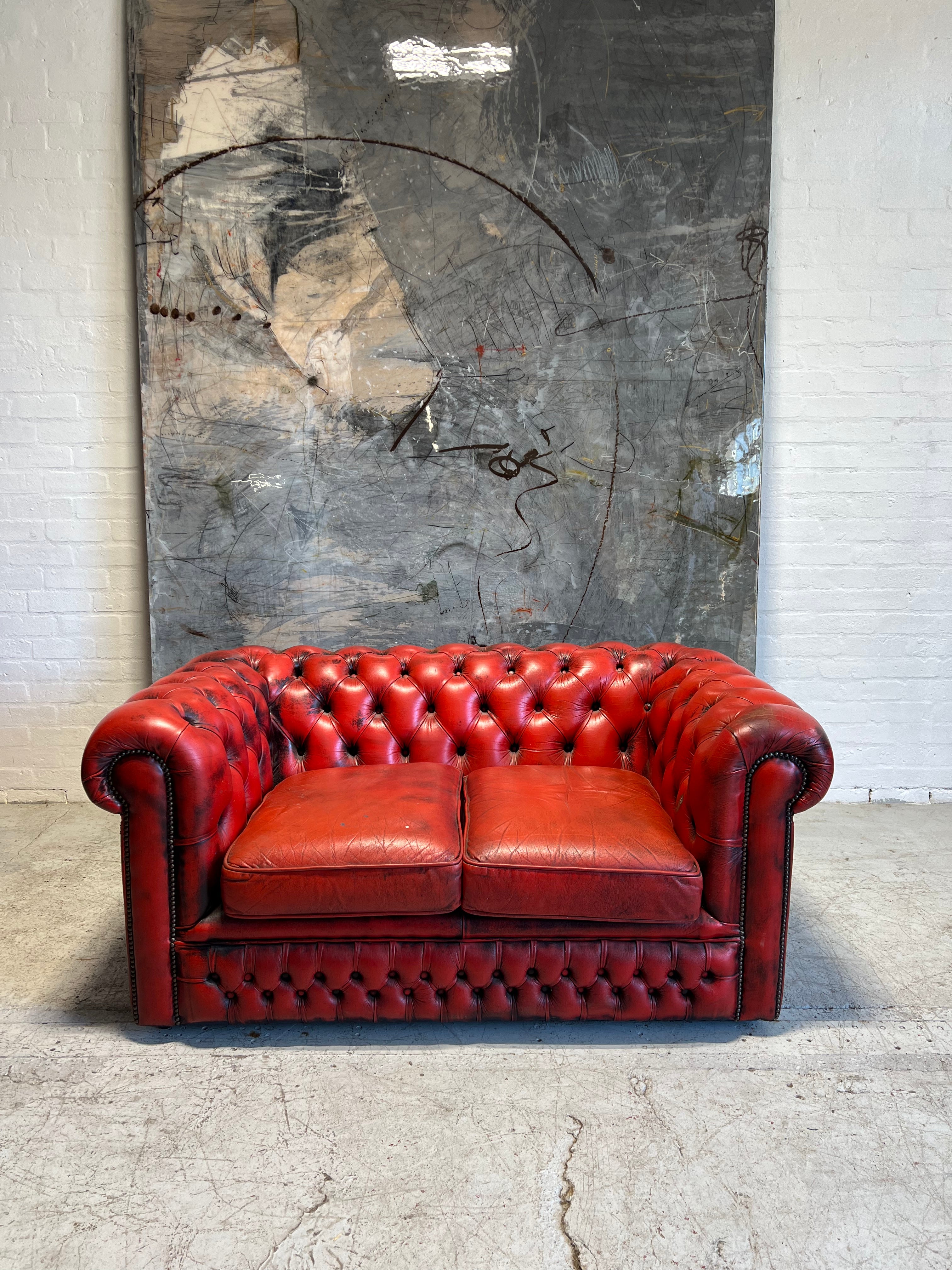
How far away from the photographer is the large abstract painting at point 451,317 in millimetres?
3064

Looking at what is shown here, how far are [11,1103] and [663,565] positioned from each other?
2.50 meters

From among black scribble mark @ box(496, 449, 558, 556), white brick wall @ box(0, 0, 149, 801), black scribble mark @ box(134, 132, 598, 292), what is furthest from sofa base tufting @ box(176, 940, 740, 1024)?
black scribble mark @ box(134, 132, 598, 292)

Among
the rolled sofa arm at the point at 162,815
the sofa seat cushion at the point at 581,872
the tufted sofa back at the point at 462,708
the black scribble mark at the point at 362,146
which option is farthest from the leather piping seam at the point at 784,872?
the black scribble mark at the point at 362,146

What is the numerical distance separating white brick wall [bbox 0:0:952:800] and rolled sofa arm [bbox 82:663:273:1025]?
157 cm

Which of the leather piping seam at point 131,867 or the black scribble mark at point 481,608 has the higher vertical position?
the black scribble mark at point 481,608

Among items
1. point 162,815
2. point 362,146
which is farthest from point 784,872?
point 362,146

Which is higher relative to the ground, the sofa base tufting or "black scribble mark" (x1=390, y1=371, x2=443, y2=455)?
"black scribble mark" (x1=390, y1=371, x2=443, y2=455)

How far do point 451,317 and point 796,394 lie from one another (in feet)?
4.30

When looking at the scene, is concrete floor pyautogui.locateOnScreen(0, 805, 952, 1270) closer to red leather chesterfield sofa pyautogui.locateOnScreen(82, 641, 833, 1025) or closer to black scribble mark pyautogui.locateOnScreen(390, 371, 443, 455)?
red leather chesterfield sofa pyautogui.locateOnScreen(82, 641, 833, 1025)

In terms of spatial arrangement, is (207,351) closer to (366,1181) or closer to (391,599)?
(391,599)

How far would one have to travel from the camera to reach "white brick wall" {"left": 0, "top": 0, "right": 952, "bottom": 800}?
10.3ft

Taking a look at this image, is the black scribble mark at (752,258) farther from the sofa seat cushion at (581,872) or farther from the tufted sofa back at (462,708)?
the sofa seat cushion at (581,872)

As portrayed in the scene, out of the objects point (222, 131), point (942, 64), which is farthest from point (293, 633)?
point (942, 64)

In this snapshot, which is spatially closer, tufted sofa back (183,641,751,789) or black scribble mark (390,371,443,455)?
tufted sofa back (183,641,751,789)
